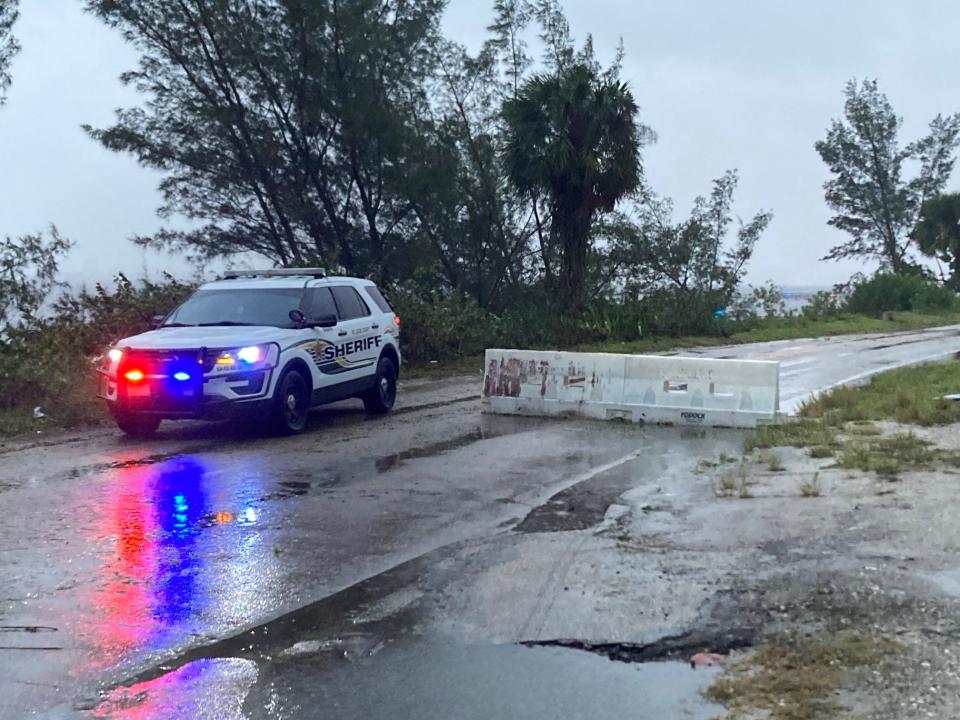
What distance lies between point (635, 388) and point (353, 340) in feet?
11.5

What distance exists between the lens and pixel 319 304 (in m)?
13.6

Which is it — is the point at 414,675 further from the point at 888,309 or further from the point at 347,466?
the point at 888,309

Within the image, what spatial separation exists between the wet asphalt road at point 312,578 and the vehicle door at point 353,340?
1.40m

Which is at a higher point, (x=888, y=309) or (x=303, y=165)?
(x=303, y=165)

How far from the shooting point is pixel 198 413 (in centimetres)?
1198

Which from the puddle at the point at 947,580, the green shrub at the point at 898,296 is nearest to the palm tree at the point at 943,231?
the green shrub at the point at 898,296

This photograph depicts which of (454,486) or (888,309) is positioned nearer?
(454,486)

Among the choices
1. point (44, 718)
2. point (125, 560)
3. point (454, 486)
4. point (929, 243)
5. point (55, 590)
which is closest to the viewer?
point (44, 718)

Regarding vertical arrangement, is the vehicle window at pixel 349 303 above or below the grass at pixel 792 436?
above

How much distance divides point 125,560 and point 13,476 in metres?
3.78

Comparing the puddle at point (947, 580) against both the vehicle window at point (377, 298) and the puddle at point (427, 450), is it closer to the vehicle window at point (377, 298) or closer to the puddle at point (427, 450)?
the puddle at point (427, 450)

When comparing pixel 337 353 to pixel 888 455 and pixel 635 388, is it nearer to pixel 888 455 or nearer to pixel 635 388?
pixel 635 388

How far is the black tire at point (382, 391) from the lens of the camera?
14703mm

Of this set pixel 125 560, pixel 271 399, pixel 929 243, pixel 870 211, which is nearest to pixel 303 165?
pixel 271 399
